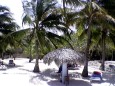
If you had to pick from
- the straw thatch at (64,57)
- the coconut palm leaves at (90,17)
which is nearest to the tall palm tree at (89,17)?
the coconut palm leaves at (90,17)

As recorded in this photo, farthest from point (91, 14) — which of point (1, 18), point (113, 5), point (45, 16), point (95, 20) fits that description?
point (1, 18)

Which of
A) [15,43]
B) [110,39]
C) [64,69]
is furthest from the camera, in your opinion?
[110,39]

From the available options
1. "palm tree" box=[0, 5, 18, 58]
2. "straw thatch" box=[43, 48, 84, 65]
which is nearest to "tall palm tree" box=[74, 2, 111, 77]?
"straw thatch" box=[43, 48, 84, 65]

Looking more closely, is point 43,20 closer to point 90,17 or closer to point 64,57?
point 90,17

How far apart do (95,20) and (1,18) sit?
9.30 m

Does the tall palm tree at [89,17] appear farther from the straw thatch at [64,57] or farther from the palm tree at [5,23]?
the palm tree at [5,23]

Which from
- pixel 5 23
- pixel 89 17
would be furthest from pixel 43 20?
pixel 5 23

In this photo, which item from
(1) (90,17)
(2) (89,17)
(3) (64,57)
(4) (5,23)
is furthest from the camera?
(4) (5,23)

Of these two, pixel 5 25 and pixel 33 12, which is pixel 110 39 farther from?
pixel 5 25

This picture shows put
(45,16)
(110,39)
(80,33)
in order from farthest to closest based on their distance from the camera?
(110,39)
(80,33)
(45,16)

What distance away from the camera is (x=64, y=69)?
15.2m

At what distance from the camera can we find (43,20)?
19.2m

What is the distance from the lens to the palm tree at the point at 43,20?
18938 millimetres

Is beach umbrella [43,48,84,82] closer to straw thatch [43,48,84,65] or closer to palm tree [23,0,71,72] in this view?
straw thatch [43,48,84,65]
